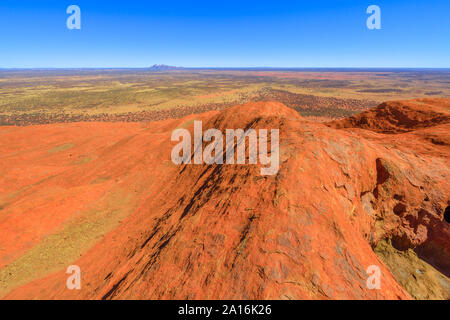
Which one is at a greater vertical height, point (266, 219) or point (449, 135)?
point (449, 135)

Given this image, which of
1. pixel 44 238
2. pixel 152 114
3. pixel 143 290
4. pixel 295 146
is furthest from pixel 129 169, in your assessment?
pixel 152 114

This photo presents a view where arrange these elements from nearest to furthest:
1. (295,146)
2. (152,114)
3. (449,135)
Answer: (295,146) < (449,135) < (152,114)

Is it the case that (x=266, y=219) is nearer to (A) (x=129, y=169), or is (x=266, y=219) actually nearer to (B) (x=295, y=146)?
(B) (x=295, y=146)

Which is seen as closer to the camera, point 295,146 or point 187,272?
point 187,272

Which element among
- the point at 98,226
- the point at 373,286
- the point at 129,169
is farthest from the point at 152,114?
the point at 373,286
